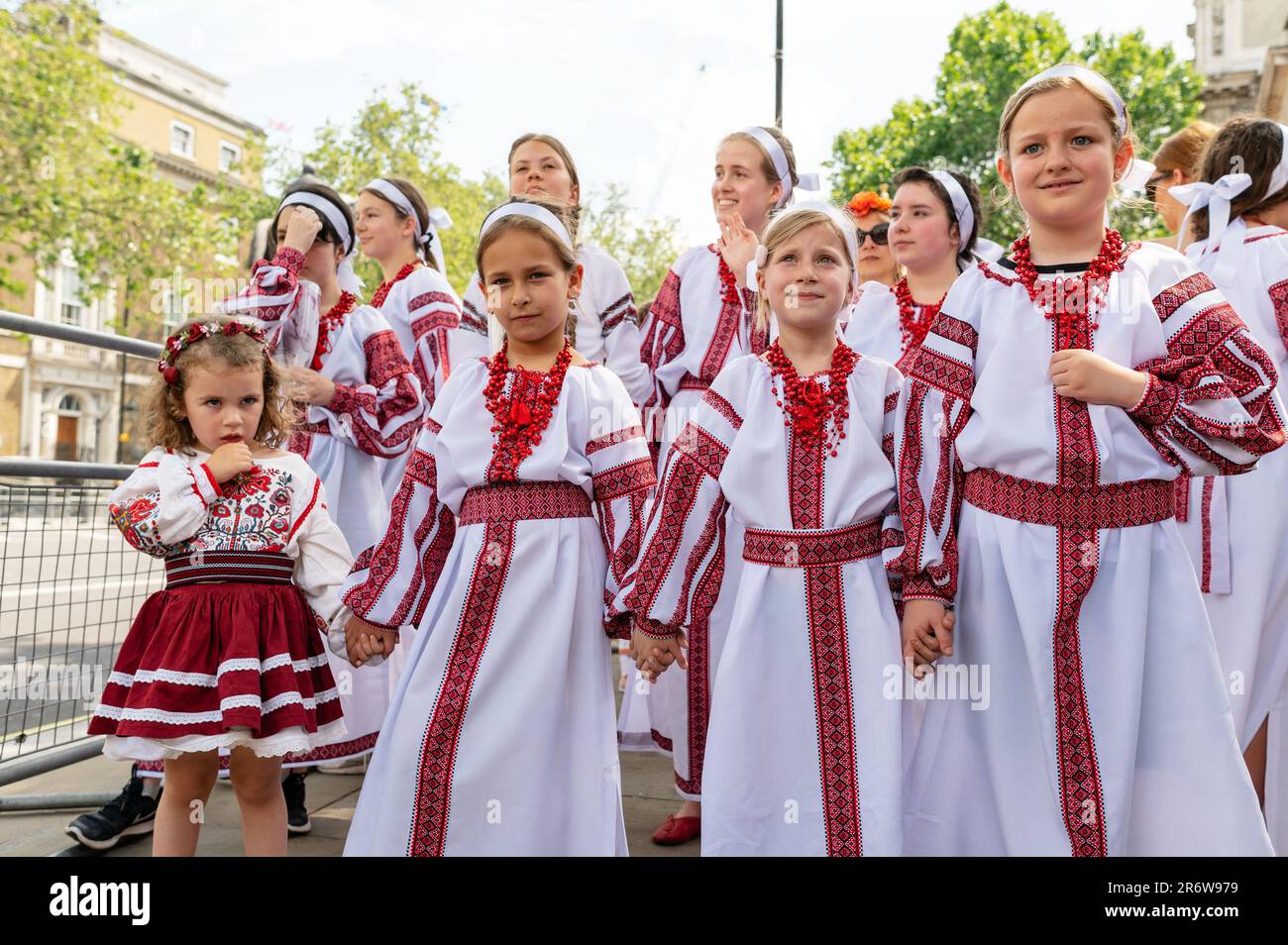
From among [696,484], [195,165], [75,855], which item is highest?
[195,165]

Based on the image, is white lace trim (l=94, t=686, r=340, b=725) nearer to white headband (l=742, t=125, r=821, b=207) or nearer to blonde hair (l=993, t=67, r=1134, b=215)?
blonde hair (l=993, t=67, r=1134, b=215)

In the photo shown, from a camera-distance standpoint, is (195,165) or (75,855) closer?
(75,855)

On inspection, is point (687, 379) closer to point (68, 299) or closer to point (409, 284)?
point (409, 284)

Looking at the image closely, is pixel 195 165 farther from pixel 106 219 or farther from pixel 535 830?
pixel 535 830

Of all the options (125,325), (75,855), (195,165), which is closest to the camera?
(75,855)

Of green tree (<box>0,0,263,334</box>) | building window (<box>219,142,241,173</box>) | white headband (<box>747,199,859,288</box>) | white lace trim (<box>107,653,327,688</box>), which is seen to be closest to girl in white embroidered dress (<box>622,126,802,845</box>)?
white headband (<box>747,199,859,288</box>)

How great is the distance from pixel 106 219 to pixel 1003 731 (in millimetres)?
25935

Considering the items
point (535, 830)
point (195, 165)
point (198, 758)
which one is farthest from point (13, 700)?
point (195, 165)

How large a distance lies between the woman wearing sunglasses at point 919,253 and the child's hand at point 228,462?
257cm

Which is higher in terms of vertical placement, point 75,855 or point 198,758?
point 198,758

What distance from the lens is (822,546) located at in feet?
9.85

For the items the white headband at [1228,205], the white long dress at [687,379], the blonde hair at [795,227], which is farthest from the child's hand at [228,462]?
the white headband at [1228,205]

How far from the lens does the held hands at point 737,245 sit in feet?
14.9
